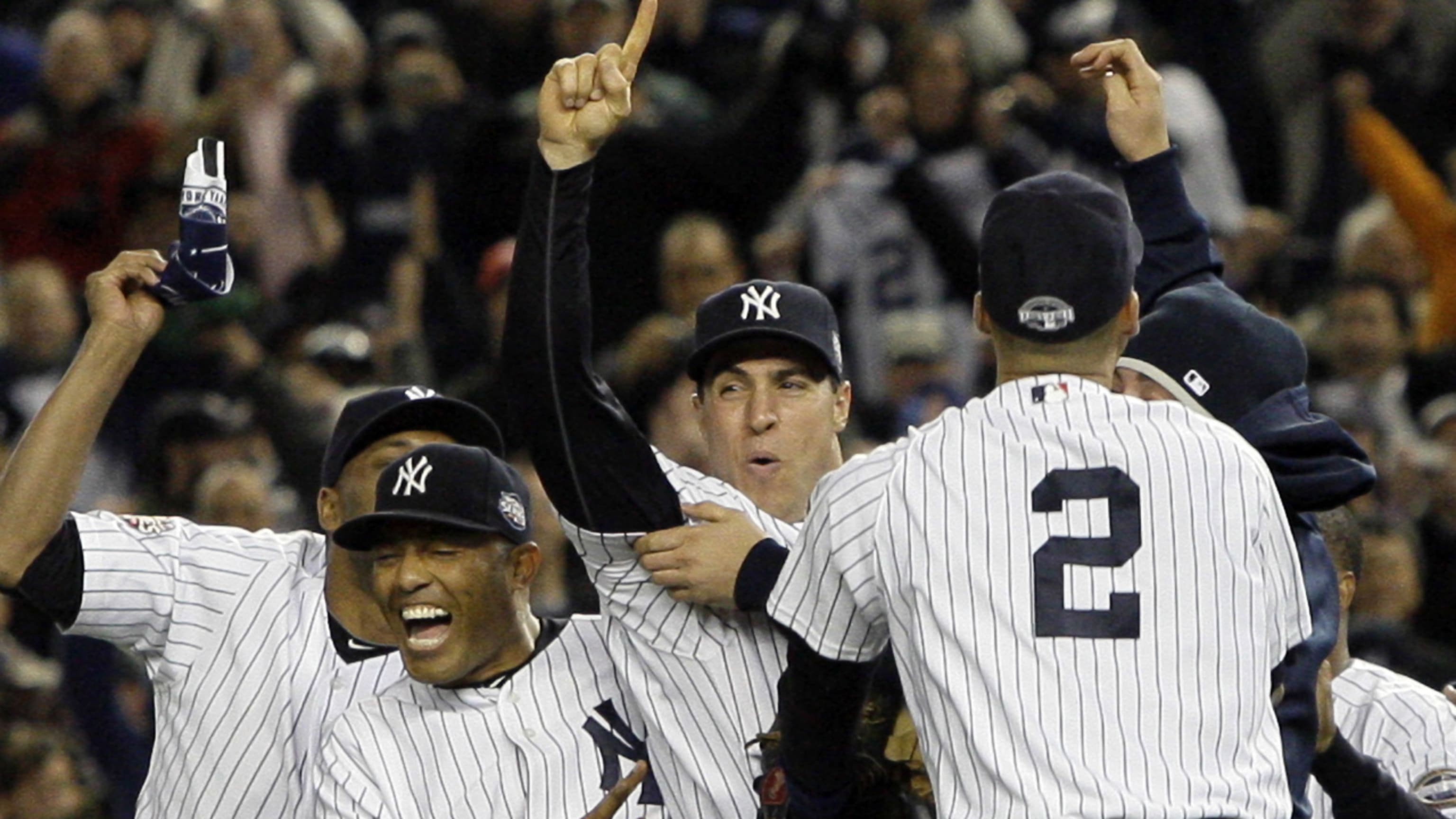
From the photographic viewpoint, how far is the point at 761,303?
15.2ft

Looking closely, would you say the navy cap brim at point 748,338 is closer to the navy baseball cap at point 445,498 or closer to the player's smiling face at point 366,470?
the navy baseball cap at point 445,498

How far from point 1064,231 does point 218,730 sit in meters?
2.02

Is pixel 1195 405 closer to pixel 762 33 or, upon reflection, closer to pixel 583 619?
pixel 583 619

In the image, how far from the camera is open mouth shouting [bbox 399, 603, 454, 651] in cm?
440

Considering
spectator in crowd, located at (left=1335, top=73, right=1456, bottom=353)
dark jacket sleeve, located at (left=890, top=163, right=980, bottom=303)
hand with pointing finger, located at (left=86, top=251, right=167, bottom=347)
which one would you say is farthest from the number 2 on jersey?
spectator in crowd, located at (left=1335, top=73, right=1456, bottom=353)

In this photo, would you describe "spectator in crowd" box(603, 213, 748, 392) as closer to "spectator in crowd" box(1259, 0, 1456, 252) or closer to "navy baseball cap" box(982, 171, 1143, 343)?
"spectator in crowd" box(1259, 0, 1456, 252)

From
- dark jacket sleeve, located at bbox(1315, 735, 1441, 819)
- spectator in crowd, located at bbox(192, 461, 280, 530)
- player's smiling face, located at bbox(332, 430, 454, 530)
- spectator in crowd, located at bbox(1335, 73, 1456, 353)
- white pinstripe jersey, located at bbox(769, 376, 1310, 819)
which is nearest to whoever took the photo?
white pinstripe jersey, located at bbox(769, 376, 1310, 819)

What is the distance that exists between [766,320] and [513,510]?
586 mm

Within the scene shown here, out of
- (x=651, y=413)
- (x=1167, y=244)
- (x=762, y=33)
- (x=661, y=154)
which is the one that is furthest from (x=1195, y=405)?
(x=762, y=33)

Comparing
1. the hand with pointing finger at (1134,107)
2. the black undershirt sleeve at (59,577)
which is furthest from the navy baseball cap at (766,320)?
the black undershirt sleeve at (59,577)

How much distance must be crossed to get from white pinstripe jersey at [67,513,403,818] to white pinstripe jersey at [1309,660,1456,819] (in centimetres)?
185

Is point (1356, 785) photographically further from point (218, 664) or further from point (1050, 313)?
point (218, 664)

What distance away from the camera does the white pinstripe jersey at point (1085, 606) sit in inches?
132

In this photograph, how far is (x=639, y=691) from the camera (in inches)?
173
